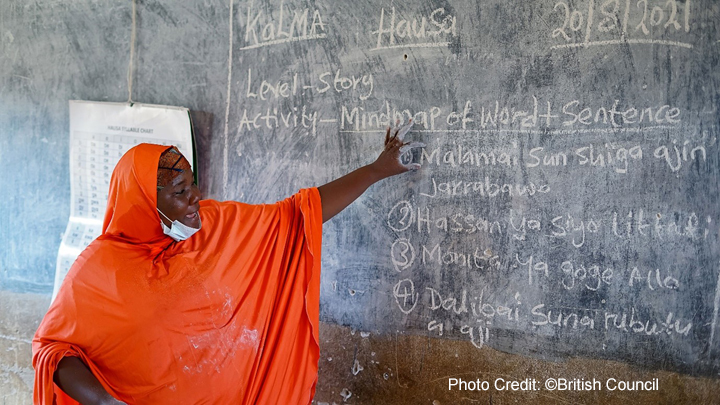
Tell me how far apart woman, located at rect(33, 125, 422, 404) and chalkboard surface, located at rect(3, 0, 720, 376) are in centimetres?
32

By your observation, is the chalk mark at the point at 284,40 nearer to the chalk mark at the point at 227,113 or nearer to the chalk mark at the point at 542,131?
the chalk mark at the point at 227,113

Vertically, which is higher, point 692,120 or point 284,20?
point 284,20

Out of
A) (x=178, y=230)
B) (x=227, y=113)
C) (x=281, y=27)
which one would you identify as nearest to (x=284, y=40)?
(x=281, y=27)

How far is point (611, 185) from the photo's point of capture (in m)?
1.88

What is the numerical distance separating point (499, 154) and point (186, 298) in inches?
52.4

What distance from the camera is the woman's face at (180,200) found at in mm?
1717

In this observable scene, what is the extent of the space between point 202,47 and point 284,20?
469 millimetres

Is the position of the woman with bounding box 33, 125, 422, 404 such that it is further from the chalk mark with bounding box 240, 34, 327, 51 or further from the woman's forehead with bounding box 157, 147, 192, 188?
the chalk mark with bounding box 240, 34, 327, 51

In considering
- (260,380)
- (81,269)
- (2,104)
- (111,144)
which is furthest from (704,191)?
(2,104)

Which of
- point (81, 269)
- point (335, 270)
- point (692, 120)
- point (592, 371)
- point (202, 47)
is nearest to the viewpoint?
point (81, 269)

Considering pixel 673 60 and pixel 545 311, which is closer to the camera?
pixel 673 60

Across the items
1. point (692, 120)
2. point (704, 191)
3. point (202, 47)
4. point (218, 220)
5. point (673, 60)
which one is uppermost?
point (202, 47)

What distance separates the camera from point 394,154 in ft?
6.73

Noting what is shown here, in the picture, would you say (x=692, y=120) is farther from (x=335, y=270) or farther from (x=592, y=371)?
(x=335, y=270)
